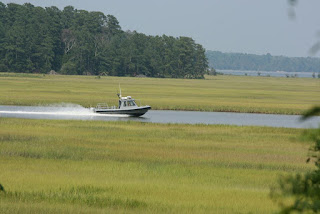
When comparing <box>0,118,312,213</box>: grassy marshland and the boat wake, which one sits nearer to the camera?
<box>0,118,312,213</box>: grassy marshland

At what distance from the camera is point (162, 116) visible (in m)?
63.3

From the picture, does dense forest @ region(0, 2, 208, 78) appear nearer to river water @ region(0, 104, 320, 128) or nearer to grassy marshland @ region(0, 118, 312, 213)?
river water @ region(0, 104, 320, 128)

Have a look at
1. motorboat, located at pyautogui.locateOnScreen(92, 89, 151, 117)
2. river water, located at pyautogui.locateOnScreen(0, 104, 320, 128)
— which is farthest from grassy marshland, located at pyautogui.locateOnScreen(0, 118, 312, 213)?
motorboat, located at pyautogui.locateOnScreen(92, 89, 151, 117)

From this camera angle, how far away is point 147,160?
29.8m

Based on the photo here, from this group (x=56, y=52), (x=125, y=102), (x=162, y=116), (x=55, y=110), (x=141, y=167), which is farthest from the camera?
(x=56, y=52)

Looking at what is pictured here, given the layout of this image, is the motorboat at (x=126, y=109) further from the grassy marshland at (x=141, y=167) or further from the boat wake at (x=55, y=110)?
the grassy marshland at (x=141, y=167)

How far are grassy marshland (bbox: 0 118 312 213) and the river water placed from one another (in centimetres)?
1022

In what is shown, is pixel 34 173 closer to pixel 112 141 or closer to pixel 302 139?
pixel 112 141

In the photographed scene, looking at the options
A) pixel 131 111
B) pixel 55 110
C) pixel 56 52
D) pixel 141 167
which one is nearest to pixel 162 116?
pixel 131 111

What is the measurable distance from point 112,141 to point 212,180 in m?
13.5

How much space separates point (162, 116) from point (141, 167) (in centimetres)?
3590

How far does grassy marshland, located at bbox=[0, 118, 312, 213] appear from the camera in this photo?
1942cm

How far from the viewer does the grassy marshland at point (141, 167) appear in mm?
19422

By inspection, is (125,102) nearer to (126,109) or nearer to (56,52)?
(126,109)
